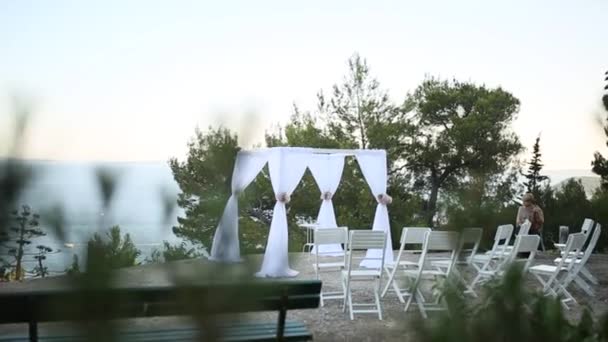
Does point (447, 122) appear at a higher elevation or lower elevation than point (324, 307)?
higher

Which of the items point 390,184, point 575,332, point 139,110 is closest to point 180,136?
point 139,110

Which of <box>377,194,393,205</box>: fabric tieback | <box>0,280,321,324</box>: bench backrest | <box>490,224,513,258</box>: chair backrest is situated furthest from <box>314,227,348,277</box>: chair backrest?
<box>0,280,321,324</box>: bench backrest

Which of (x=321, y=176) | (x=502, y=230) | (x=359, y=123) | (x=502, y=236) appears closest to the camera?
(x=502, y=230)

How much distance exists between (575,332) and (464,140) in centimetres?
2383

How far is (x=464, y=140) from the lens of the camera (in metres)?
24.7

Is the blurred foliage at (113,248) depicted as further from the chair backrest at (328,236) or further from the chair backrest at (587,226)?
the chair backrest at (587,226)

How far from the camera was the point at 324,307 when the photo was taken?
8.09 metres

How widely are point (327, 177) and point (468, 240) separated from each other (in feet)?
45.0

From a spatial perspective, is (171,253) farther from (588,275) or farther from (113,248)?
(588,275)

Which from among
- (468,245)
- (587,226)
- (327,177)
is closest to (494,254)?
(587,226)

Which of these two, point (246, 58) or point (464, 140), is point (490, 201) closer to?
point (246, 58)

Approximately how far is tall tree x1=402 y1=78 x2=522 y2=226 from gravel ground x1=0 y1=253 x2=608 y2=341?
10589 millimetres

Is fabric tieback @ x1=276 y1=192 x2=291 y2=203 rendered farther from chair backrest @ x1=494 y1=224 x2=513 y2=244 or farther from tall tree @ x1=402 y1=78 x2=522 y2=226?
tall tree @ x1=402 y1=78 x2=522 y2=226

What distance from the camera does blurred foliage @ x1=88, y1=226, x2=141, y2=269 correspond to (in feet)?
1.99
